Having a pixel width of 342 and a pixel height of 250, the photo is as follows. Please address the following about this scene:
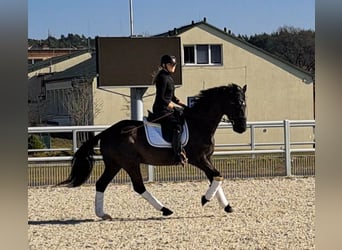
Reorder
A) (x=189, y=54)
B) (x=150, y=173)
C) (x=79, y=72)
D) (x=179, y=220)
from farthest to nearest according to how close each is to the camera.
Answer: (x=189, y=54) → (x=79, y=72) → (x=150, y=173) → (x=179, y=220)

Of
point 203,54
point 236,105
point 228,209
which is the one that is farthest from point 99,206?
point 203,54

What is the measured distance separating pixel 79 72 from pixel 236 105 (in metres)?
21.4

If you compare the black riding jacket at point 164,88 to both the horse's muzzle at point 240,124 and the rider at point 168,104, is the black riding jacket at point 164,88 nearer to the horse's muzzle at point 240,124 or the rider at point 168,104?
the rider at point 168,104

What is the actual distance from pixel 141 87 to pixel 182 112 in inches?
234

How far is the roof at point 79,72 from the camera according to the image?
2730 cm

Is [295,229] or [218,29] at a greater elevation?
[218,29]

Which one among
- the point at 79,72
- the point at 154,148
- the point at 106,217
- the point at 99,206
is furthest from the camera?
the point at 79,72

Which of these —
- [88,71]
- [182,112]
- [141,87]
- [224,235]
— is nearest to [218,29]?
[88,71]

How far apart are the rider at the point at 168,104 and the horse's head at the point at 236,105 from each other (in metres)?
0.60

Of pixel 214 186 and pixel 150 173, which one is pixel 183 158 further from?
pixel 150 173

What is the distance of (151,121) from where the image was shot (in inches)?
320

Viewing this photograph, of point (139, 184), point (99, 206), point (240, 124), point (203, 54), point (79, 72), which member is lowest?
point (99, 206)

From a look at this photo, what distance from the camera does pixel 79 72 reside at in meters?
28.8
